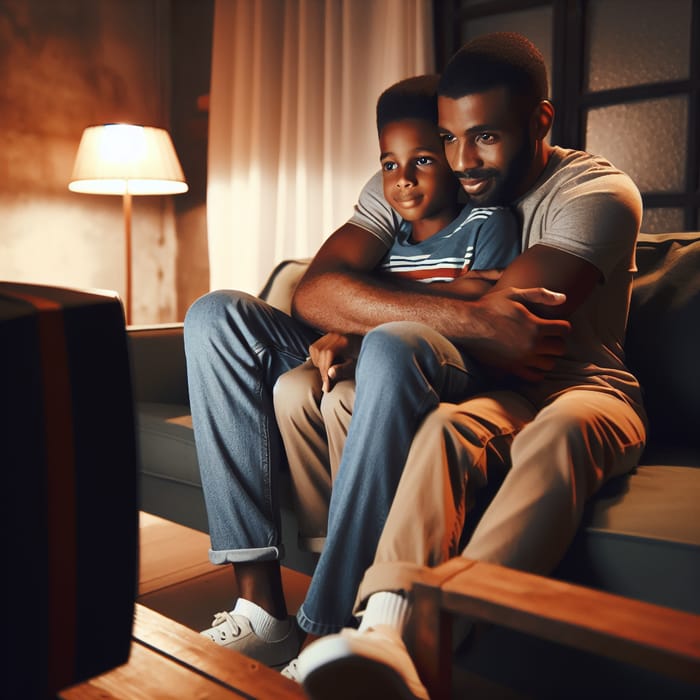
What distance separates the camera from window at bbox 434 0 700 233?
210 cm

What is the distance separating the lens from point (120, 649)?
51 centimetres

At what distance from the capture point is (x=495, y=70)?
1.35 meters

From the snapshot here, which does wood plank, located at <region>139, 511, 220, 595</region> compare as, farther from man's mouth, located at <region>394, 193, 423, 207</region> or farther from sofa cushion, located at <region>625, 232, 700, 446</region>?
sofa cushion, located at <region>625, 232, 700, 446</region>

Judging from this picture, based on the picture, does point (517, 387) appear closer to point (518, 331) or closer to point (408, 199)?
point (518, 331)

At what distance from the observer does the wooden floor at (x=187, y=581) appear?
1586 mm

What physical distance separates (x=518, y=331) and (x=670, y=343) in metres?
0.44

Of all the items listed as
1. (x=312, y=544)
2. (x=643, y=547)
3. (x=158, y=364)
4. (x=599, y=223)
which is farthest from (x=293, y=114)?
(x=643, y=547)

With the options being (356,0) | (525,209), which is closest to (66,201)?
(356,0)

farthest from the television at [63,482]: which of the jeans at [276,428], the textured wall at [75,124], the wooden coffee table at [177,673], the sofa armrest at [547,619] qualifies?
the textured wall at [75,124]

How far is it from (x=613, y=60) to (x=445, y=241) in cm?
120

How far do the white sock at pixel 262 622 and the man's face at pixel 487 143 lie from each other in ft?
2.78

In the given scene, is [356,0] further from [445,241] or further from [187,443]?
[187,443]

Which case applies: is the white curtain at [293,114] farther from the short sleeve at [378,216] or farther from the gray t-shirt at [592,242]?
the gray t-shirt at [592,242]

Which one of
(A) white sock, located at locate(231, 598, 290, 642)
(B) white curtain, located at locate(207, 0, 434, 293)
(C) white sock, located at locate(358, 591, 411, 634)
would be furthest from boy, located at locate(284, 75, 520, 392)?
(B) white curtain, located at locate(207, 0, 434, 293)
